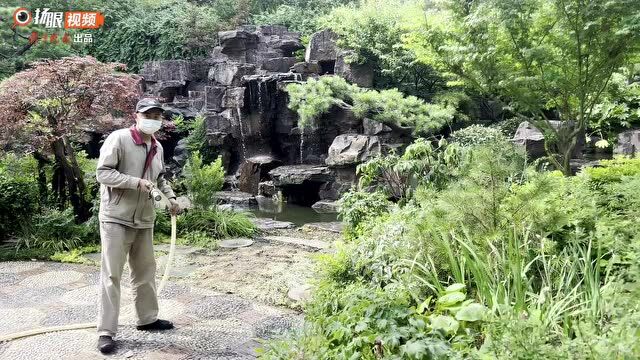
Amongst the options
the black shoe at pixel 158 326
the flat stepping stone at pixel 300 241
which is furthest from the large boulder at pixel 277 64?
the black shoe at pixel 158 326

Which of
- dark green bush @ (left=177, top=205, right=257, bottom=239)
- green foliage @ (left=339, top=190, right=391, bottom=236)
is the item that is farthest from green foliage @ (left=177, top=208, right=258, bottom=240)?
green foliage @ (left=339, top=190, right=391, bottom=236)

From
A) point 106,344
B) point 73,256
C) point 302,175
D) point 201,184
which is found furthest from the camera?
point 302,175

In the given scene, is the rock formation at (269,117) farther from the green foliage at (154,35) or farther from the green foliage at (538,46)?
the green foliage at (538,46)

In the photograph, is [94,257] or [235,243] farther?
[235,243]

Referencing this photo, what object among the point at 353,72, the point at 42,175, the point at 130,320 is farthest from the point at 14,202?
the point at 353,72

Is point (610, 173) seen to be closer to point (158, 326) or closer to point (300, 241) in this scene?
point (158, 326)

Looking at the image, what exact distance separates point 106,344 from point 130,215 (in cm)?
83

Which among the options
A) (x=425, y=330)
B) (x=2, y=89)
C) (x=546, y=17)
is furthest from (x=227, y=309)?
(x=546, y=17)

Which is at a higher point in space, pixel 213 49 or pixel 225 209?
pixel 213 49

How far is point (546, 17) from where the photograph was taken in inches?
253

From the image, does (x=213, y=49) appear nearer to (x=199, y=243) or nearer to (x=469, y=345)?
(x=199, y=243)

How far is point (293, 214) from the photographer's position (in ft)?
39.2

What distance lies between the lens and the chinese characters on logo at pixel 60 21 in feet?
55.8

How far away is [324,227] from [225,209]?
1710 mm
